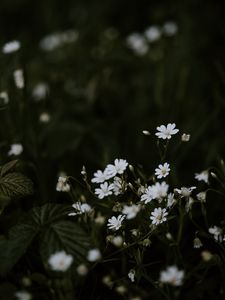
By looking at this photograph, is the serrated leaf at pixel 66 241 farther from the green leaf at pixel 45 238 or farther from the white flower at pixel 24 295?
the white flower at pixel 24 295

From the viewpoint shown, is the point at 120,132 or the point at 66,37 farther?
the point at 66,37

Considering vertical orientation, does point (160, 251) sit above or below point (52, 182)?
below

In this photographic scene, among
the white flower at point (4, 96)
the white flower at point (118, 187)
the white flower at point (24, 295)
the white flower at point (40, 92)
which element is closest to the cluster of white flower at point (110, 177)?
the white flower at point (118, 187)

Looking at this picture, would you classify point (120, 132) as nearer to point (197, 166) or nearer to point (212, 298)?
point (197, 166)

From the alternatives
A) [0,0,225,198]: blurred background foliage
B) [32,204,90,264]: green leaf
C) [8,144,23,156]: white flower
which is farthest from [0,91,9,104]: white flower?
[32,204,90,264]: green leaf

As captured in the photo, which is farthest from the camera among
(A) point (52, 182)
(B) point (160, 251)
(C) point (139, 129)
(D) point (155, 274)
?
(C) point (139, 129)

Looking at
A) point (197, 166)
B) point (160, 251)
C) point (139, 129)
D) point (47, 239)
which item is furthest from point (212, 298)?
point (139, 129)

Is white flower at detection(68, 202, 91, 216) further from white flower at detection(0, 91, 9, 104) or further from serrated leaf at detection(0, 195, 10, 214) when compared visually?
white flower at detection(0, 91, 9, 104)

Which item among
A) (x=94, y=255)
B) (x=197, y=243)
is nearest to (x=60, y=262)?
(x=94, y=255)
